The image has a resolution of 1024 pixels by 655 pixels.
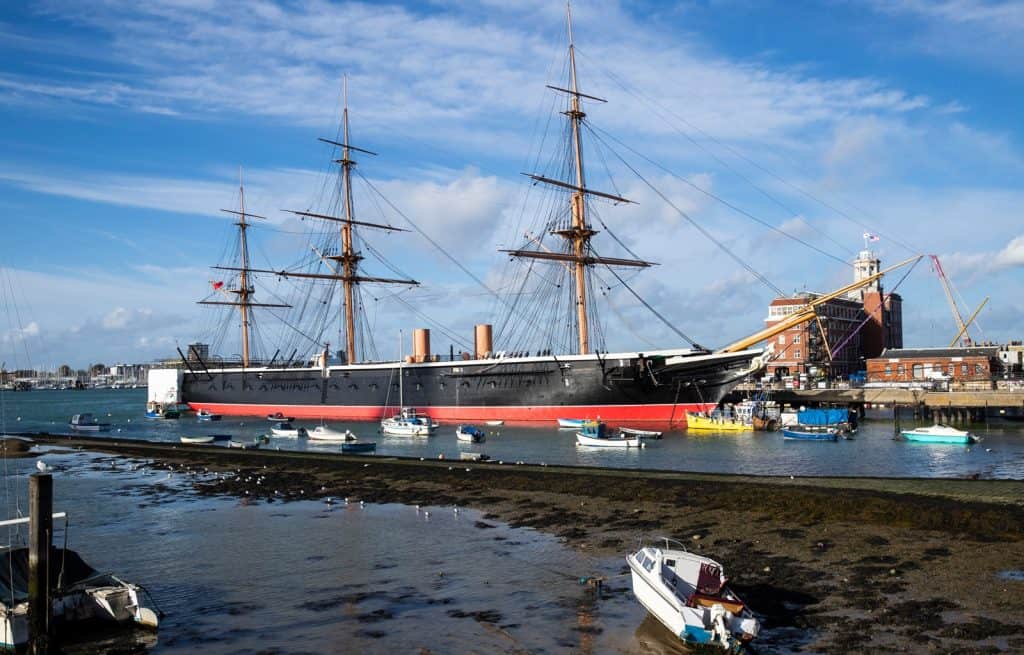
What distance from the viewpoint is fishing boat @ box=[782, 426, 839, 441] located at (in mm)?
54500

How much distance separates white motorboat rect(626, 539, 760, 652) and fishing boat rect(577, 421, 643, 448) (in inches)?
1326

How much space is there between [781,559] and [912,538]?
3699mm

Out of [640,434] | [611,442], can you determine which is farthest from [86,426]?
[640,434]

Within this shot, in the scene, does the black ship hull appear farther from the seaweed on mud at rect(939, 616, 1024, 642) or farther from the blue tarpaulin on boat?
the seaweed on mud at rect(939, 616, 1024, 642)

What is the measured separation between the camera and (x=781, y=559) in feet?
61.9

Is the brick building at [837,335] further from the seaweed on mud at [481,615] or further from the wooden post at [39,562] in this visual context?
the wooden post at [39,562]

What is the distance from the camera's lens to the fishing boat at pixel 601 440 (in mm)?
49406

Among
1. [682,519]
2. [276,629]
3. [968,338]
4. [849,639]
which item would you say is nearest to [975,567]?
[849,639]

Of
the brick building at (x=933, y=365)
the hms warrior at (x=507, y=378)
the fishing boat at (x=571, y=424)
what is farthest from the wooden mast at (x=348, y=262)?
the brick building at (x=933, y=365)

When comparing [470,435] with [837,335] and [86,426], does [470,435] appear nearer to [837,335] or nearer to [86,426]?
[86,426]

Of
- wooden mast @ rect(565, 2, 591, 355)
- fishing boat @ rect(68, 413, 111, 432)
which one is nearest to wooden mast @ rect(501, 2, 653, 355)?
wooden mast @ rect(565, 2, 591, 355)

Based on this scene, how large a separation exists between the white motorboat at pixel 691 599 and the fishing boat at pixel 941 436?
4255 cm

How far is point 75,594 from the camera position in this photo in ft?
52.6

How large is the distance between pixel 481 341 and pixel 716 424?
90.4 feet
